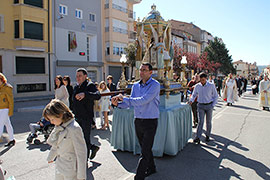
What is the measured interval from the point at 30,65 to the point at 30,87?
2100 mm

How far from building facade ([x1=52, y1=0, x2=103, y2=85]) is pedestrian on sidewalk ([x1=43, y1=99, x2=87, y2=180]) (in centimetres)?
2277

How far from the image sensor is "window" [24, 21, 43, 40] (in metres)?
21.4

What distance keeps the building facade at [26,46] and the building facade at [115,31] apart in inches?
329

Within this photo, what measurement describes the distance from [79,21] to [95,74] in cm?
656

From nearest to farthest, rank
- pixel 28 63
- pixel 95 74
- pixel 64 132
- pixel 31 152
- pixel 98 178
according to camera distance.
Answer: pixel 64 132 < pixel 98 178 < pixel 31 152 < pixel 28 63 < pixel 95 74

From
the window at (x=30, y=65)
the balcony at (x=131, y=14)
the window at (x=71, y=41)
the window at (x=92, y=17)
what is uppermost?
the balcony at (x=131, y=14)

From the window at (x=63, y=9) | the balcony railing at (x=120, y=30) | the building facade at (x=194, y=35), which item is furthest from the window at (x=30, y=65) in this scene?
the building facade at (x=194, y=35)

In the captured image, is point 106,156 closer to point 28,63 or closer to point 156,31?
point 156,31

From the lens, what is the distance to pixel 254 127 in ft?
27.7

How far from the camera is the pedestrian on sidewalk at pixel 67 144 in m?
2.61

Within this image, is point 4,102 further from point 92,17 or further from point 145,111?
point 92,17

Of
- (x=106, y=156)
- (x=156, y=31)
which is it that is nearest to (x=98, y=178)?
(x=106, y=156)

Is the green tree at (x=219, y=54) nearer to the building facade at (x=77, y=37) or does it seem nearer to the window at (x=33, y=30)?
the building facade at (x=77, y=37)

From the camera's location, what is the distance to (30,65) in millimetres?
22109
